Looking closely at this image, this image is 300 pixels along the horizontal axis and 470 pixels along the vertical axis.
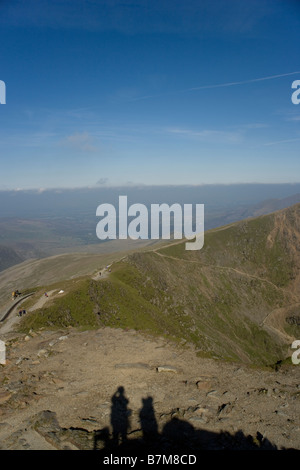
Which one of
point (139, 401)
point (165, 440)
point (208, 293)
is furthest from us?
point (208, 293)

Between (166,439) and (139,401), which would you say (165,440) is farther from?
(139,401)

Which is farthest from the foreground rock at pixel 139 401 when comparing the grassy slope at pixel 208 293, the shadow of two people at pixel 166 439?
the grassy slope at pixel 208 293

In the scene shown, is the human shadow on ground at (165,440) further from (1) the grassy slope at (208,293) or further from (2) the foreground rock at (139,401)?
(1) the grassy slope at (208,293)

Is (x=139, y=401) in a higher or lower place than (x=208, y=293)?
higher

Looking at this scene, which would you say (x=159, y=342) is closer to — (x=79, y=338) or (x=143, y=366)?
(x=143, y=366)

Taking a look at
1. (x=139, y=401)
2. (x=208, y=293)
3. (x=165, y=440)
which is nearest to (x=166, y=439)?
(x=165, y=440)
